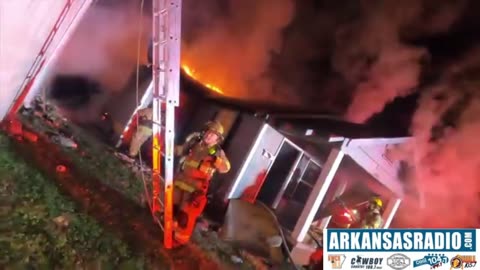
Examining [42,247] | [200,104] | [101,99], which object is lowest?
[42,247]

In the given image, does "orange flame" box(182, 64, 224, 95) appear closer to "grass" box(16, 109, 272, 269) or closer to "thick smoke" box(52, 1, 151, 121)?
"thick smoke" box(52, 1, 151, 121)

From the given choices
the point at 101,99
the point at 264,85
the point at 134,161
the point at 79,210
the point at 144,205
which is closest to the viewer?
the point at 79,210

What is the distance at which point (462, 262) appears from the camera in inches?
171

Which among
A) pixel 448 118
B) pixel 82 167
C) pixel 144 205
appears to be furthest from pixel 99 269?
pixel 448 118

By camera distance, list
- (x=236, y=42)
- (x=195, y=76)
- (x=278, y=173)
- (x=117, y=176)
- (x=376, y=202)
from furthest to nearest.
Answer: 1. (x=236, y=42)
2. (x=195, y=76)
3. (x=278, y=173)
4. (x=376, y=202)
5. (x=117, y=176)

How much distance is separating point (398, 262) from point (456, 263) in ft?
1.93

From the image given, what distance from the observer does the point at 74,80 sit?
298 inches

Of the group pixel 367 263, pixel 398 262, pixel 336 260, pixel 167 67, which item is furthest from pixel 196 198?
pixel 398 262

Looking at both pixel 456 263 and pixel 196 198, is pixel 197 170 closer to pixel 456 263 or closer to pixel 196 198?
pixel 196 198

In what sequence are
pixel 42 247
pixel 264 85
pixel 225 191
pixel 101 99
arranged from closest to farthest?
1. pixel 42 247
2. pixel 225 191
3. pixel 101 99
4. pixel 264 85

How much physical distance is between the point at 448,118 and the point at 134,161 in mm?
5249

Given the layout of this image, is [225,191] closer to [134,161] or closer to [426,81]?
[134,161]

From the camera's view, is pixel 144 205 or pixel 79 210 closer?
pixel 79 210

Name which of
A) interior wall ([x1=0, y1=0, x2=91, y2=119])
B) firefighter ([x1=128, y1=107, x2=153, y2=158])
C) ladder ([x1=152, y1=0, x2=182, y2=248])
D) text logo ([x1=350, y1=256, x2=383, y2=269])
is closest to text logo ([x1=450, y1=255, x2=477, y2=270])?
text logo ([x1=350, y1=256, x2=383, y2=269])
